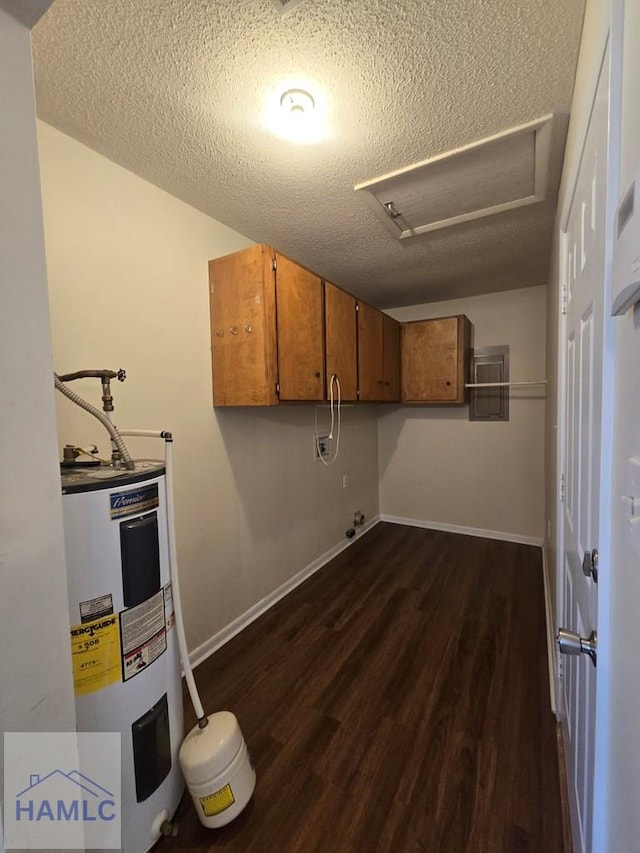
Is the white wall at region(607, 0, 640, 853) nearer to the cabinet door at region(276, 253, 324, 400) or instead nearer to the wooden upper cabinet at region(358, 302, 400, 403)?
the cabinet door at region(276, 253, 324, 400)

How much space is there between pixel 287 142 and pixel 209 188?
1.75 feet

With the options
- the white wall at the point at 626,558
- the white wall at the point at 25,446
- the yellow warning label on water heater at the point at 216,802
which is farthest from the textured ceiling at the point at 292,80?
the yellow warning label on water heater at the point at 216,802

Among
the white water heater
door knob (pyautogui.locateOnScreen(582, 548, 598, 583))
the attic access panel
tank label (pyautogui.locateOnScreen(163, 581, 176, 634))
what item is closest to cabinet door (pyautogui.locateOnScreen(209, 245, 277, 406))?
the attic access panel

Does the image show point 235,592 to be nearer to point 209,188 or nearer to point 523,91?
point 209,188

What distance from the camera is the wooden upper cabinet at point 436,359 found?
3.28 meters

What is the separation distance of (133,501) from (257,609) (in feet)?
5.56

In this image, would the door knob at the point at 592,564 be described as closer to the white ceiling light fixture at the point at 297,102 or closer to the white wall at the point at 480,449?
the white ceiling light fixture at the point at 297,102

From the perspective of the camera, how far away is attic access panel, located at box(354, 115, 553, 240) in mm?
1473

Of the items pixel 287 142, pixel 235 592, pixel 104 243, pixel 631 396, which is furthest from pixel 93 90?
pixel 235 592

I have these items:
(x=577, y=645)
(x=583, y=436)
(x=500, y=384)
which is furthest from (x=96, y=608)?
(x=500, y=384)

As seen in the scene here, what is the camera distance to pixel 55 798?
767 mm

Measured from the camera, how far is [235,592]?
7.25 feet

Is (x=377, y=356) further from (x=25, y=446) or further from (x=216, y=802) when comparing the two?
(x=216, y=802)

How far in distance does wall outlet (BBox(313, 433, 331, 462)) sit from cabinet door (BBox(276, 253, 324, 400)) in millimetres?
844
